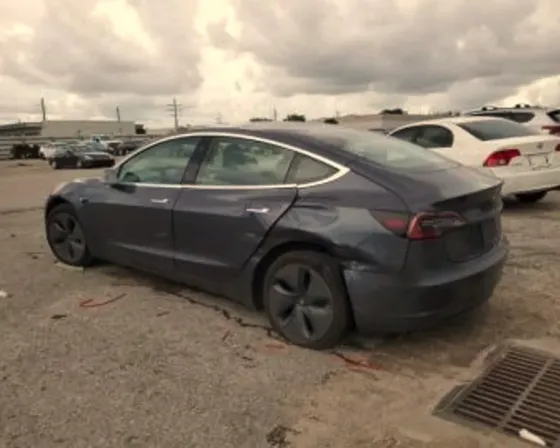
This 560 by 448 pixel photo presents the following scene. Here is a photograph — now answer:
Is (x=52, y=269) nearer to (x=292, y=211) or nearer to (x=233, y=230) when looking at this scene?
(x=233, y=230)

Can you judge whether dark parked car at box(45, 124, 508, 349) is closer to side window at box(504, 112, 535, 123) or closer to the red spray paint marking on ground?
the red spray paint marking on ground

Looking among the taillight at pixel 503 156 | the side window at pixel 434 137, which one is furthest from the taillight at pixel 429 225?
the side window at pixel 434 137

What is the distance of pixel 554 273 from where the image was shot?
224 inches

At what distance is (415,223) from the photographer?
3652 millimetres

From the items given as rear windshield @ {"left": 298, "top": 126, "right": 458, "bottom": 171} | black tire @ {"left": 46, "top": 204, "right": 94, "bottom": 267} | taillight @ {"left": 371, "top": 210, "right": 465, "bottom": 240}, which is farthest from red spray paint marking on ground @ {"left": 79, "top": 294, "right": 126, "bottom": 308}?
taillight @ {"left": 371, "top": 210, "right": 465, "bottom": 240}

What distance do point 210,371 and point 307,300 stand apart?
31.5 inches

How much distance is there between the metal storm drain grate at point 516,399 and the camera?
3.10 metres

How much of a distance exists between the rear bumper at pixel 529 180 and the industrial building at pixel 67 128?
7529 cm

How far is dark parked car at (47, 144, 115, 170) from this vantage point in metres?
32.8

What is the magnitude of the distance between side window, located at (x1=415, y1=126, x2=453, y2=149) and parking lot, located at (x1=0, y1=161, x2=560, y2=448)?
391 centimetres

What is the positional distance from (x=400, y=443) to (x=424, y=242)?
1247 mm

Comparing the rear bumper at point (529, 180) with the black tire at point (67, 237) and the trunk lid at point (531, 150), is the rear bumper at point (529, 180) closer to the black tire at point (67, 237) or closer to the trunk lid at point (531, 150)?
the trunk lid at point (531, 150)

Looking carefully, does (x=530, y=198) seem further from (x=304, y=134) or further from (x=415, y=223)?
(x=415, y=223)

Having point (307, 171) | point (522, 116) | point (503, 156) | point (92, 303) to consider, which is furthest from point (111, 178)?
point (522, 116)
